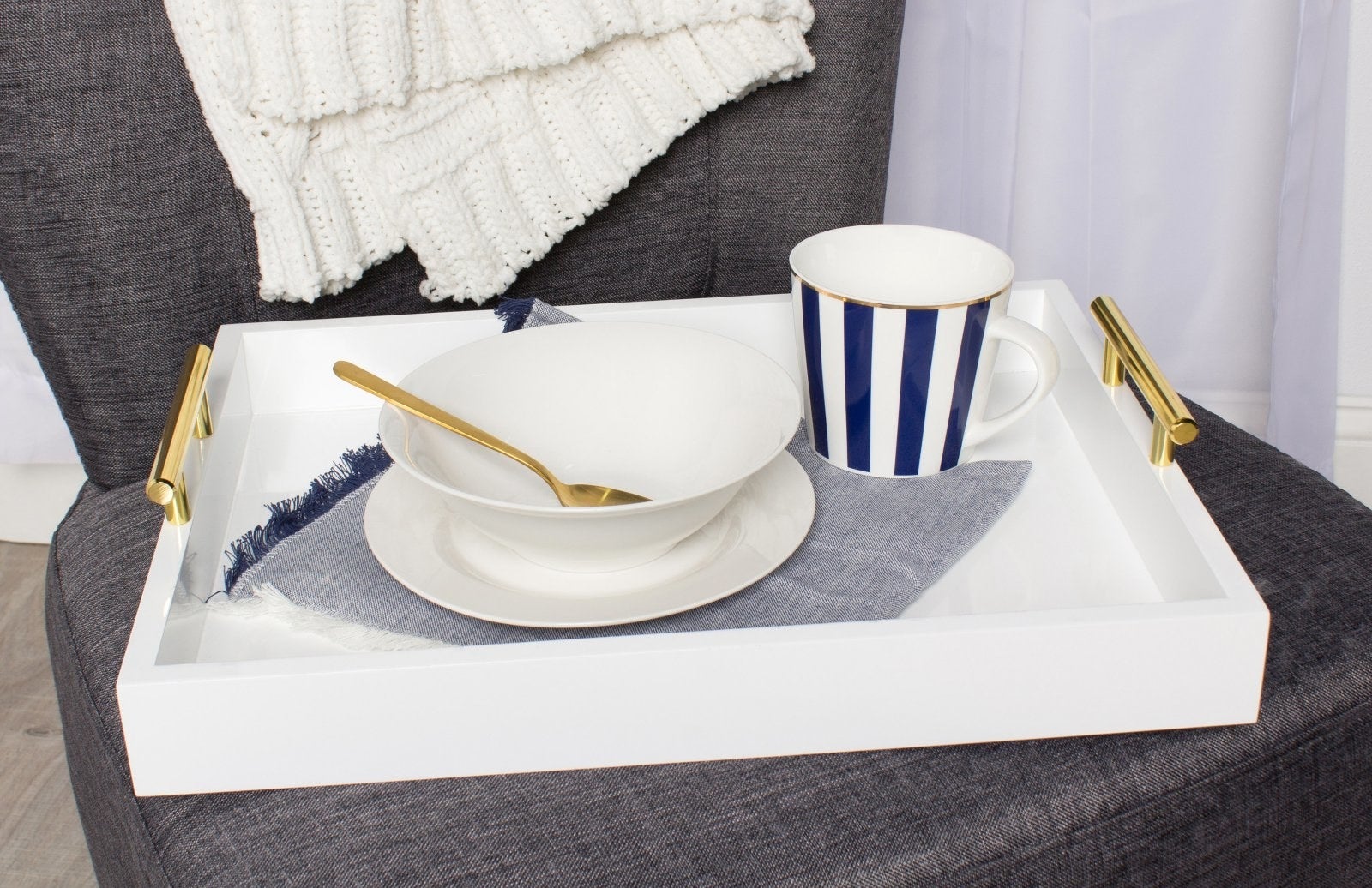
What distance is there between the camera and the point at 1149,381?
0.54m

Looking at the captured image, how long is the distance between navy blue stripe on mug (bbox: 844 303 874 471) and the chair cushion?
15 cm

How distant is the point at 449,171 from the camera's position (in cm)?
73

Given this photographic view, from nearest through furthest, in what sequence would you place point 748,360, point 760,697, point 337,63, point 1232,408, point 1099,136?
1. point 760,697
2. point 748,360
3. point 337,63
4. point 1099,136
5. point 1232,408

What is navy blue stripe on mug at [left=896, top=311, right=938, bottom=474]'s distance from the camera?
0.53 m

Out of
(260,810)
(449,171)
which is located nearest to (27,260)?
(449,171)

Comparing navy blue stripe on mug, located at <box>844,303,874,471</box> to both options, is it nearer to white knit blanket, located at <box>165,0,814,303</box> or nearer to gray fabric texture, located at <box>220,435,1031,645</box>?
gray fabric texture, located at <box>220,435,1031,645</box>

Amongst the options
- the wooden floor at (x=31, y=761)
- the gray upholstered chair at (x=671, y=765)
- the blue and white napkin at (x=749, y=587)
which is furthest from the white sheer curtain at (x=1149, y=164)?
the blue and white napkin at (x=749, y=587)

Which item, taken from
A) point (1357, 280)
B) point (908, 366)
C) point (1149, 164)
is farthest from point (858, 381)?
point (1357, 280)

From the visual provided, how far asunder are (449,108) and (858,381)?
1.08 feet

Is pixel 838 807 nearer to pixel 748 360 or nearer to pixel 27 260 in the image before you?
pixel 748 360

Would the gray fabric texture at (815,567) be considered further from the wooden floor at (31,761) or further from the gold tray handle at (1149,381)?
the wooden floor at (31,761)

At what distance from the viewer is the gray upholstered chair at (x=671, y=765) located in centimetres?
44

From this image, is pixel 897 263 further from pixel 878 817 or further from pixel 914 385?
pixel 878 817

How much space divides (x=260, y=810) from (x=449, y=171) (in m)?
0.41
